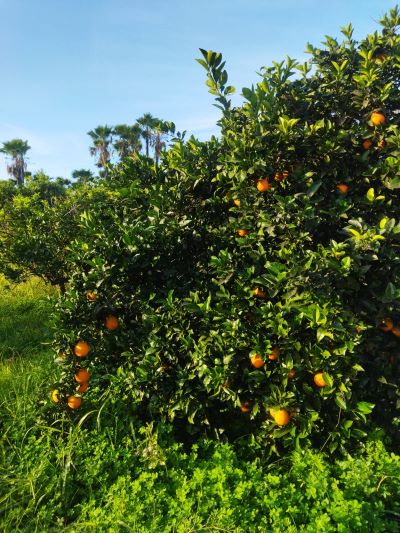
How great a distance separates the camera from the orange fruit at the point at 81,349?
2730mm

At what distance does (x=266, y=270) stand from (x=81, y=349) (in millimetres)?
1310

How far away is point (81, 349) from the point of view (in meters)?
2.73

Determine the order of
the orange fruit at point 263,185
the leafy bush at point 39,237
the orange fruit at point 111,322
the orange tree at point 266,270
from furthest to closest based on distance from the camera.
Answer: the leafy bush at point 39,237 < the orange fruit at point 111,322 < the orange fruit at point 263,185 < the orange tree at point 266,270

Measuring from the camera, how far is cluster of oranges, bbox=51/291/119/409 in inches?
108

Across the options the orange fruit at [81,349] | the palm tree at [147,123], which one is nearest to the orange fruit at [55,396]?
the orange fruit at [81,349]

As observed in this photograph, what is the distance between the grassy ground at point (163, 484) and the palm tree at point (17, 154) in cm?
3355

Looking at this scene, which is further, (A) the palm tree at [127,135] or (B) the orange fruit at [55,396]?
(A) the palm tree at [127,135]

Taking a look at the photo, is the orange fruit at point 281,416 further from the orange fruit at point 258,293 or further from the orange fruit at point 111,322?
the orange fruit at point 111,322

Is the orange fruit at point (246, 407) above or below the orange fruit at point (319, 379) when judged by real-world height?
below

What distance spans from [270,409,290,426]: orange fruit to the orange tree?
1 cm

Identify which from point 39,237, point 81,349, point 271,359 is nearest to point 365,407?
point 271,359

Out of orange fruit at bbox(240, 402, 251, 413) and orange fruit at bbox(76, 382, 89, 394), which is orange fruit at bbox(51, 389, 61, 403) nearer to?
orange fruit at bbox(76, 382, 89, 394)

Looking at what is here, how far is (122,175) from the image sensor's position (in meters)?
3.15

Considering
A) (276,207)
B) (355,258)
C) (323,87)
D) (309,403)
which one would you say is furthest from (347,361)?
(323,87)
